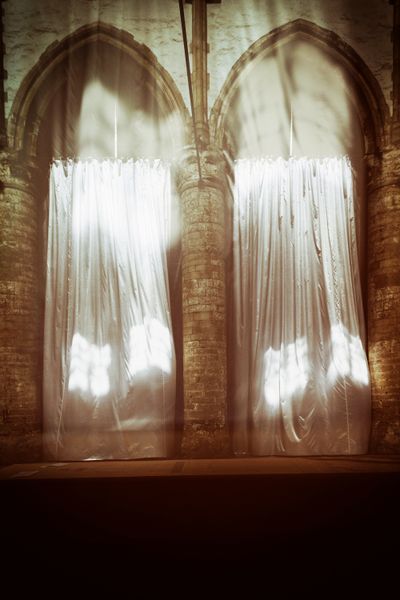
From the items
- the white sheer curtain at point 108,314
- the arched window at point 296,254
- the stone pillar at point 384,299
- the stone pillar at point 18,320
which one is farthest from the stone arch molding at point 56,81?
the stone pillar at point 384,299

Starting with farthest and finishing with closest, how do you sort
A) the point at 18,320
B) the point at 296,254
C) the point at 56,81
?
the point at 56,81 < the point at 296,254 < the point at 18,320

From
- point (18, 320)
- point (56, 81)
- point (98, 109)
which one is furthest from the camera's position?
point (98, 109)

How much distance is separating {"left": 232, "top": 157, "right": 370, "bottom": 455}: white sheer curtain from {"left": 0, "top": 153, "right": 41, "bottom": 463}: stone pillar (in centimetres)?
314

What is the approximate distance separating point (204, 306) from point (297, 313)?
151cm

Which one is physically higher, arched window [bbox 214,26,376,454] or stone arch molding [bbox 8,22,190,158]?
stone arch molding [bbox 8,22,190,158]

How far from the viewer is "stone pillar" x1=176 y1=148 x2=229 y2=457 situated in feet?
21.4

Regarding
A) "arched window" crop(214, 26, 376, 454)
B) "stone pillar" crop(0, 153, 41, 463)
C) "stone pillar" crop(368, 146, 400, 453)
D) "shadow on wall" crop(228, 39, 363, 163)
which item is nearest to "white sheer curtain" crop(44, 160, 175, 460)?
"stone pillar" crop(0, 153, 41, 463)

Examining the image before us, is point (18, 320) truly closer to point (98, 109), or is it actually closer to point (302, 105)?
point (98, 109)

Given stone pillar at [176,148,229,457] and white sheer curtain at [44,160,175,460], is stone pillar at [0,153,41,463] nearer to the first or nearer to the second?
white sheer curtain at [44,160,175,460]

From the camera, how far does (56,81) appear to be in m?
7.24

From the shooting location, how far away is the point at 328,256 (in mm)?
7070

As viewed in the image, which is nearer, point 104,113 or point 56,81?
point 56,81

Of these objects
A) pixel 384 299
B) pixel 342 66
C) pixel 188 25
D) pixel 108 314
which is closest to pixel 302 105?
pixel 342 66

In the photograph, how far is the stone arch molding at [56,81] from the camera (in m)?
6.98
